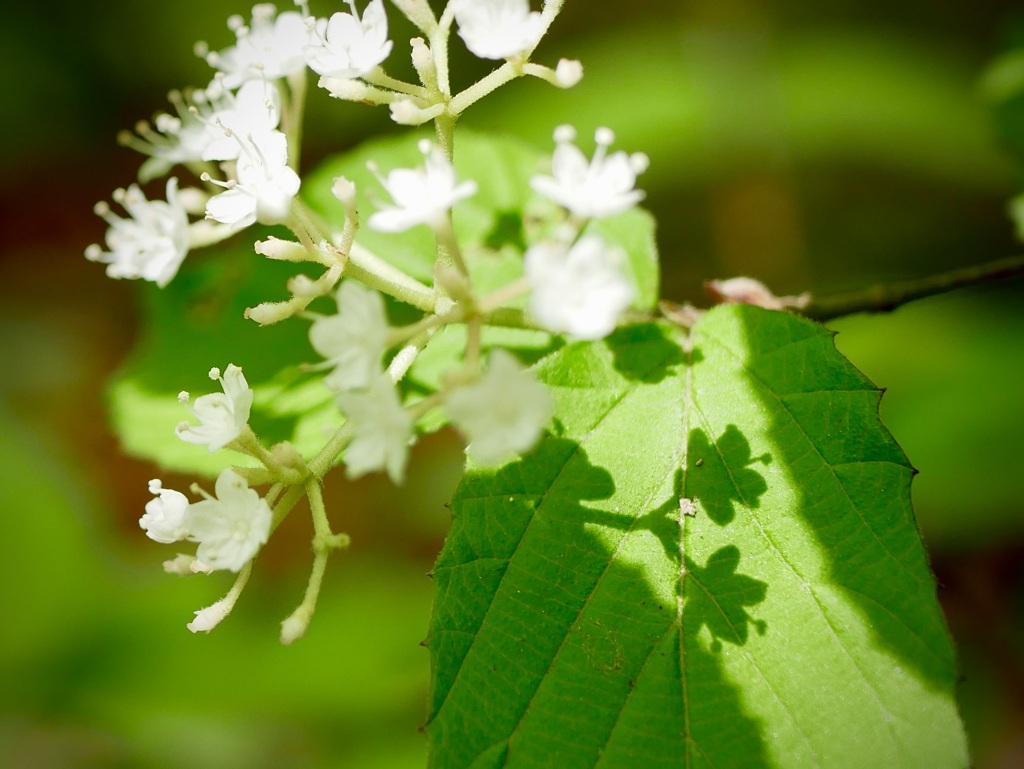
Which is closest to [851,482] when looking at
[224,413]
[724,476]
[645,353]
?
[724,476]

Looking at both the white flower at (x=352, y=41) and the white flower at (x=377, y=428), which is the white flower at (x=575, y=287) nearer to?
the white flower at (x=377, y=428)

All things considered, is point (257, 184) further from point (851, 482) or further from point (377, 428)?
point (851, 482)

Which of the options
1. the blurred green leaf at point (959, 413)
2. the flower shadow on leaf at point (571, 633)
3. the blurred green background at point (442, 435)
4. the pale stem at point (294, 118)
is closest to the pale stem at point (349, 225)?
the pale stem at point (294, 118)

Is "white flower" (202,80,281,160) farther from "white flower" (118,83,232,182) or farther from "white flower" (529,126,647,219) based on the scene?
"white flower" (529,126,647,219)

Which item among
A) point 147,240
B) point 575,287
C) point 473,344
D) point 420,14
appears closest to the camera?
point 575,287

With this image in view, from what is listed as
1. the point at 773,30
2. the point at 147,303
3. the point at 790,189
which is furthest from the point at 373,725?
the point at 773,30

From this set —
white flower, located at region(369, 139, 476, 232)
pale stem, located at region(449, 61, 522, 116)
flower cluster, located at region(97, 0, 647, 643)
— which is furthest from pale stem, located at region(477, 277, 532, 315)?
pale stem, located at region(449, 61, 522, 116)
